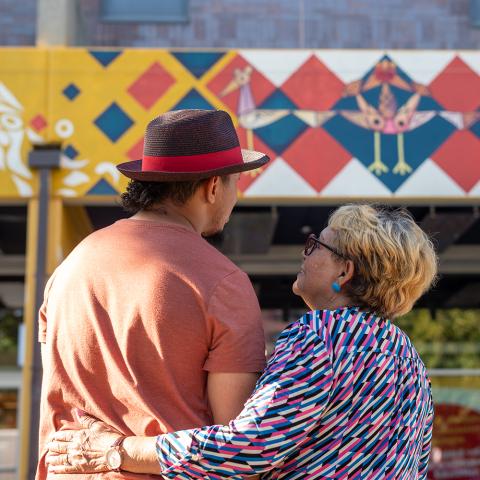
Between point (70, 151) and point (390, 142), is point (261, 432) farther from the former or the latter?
point (390, 142)

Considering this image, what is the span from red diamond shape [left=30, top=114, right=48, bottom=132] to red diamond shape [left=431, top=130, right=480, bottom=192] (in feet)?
9.64

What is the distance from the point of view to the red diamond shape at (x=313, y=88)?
6.49 meters

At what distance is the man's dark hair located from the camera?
188 centimetres

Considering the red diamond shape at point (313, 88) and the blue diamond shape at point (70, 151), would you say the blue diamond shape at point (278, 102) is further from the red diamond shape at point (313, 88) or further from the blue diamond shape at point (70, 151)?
the blue diamond shape at point (70, 151)

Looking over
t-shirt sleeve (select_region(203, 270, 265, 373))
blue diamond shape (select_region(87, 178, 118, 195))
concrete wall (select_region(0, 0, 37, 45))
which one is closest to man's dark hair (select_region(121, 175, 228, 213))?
t-shirt sleeve (select_region(203, 270, 265, 373))

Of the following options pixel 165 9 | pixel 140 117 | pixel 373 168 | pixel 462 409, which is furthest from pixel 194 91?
pixel 462 409

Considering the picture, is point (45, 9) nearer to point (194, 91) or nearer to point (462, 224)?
point (194, 91)

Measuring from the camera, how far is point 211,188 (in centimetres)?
190

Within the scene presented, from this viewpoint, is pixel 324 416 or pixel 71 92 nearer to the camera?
pixel 324 416

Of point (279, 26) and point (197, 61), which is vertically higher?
point (279, 26)

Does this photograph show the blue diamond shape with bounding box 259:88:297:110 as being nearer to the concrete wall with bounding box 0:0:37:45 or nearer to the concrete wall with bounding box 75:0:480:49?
the concrete wall with bounding box 75:0:480:49

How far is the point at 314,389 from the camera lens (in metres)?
1.67

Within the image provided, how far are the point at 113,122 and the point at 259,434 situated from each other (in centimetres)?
502

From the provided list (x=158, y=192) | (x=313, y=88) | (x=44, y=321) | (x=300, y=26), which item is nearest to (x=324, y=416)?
(x=158, y=192)
